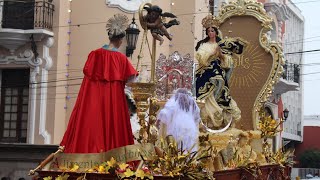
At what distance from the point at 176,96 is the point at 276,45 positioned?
3.81 m

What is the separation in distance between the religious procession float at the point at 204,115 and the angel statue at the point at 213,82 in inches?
0.5

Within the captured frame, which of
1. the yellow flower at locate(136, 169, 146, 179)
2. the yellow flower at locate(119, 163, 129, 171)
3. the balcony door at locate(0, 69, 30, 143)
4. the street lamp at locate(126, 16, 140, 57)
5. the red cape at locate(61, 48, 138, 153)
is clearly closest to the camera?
the yellow flower at locate(136, 169, 146, 179)

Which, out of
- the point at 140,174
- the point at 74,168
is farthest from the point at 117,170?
the point at 74,168

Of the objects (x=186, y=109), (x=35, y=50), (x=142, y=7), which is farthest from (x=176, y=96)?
(x=35, y=50)

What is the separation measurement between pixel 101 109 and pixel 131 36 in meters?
6.50

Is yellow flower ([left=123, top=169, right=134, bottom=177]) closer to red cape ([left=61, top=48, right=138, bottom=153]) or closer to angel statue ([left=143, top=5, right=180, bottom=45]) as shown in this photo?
red cape ([left=61, top=48, right=138, bottom=153])

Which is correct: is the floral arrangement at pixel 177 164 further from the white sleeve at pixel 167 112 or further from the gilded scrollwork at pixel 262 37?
the gilded scrollwork at pixel 262 37

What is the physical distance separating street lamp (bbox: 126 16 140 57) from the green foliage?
53.8ft

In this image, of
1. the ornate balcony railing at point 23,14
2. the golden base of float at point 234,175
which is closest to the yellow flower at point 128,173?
the golden base of float at point 234,175

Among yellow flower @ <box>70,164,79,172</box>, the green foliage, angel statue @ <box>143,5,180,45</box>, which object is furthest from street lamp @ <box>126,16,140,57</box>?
the green foliage

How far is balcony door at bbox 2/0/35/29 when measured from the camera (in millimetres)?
12266

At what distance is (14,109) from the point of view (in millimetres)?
12477

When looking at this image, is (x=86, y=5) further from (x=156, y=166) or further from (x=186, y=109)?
(x=156, y=166)

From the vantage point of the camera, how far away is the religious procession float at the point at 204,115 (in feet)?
14.8
